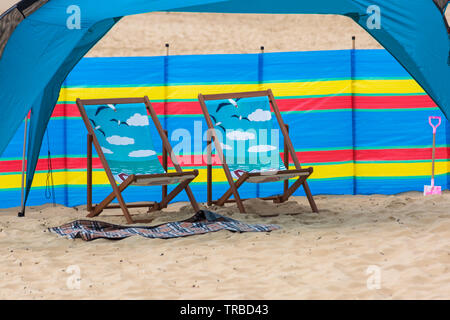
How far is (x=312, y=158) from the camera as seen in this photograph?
7223 mm

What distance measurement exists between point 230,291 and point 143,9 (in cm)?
218

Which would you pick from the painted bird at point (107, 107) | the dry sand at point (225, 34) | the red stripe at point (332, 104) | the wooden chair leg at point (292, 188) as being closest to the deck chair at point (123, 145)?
the painted bird at point (107, 107)

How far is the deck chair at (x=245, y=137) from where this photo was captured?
5.87m

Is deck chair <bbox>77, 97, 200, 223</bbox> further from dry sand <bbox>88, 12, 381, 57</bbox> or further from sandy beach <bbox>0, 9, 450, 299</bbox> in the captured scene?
dry sand <bbox>88, 12, 381, 57</bbox>

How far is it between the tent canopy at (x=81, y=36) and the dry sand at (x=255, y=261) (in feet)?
2.90

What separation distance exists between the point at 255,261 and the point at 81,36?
1888 mm

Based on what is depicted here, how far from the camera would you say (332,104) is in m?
7.21

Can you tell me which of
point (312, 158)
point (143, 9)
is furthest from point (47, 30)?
point (312, 158)

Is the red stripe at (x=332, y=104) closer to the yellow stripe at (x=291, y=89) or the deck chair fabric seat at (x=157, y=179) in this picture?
the yellow stripe at (x=291, y=89)

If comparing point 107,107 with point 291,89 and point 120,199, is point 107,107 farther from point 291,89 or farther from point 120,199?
point 291,89

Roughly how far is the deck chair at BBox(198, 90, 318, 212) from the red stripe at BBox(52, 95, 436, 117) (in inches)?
35.4
